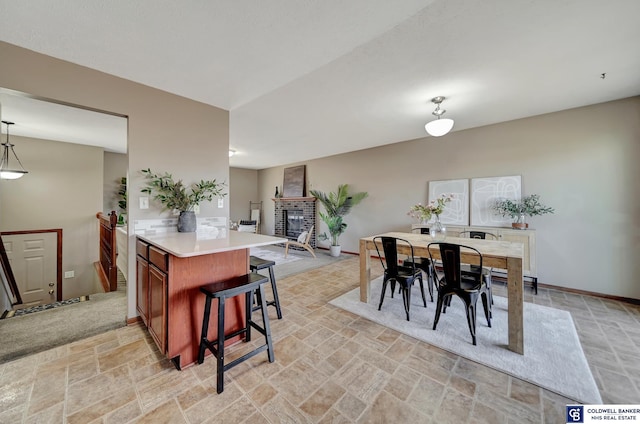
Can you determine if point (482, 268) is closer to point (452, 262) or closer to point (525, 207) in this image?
point (452, 262)

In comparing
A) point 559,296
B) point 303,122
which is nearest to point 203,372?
point 303,122

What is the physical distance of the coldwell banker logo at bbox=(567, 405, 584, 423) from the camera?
1.35 metres

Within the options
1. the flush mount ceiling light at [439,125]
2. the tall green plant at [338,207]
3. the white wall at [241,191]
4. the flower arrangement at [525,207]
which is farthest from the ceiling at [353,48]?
the white wall at [241,191]

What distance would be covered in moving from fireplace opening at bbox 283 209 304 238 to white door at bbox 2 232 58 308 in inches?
195

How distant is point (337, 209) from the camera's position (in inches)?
231

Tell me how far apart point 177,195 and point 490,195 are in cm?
464

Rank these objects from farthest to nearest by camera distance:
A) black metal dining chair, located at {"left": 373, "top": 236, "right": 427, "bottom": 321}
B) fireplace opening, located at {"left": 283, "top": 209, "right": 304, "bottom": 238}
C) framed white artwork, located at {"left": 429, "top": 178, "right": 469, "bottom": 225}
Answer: fireplace opening, located at {"left": 283, "top": 209, "right": 304, "bottom": 238}
framed white artwork, located at {"left": 429, "top": 178, "right": 469, "bottom": 225}
black metal dining chair, located at {"left": 373, "top": 236, "right": 427, "bottom": 321}

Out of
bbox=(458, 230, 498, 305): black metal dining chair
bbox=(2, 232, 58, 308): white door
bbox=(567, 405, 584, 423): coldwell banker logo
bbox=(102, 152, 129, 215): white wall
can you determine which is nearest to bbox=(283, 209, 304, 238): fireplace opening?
bbox=(102, 152, 129, 215): white wall

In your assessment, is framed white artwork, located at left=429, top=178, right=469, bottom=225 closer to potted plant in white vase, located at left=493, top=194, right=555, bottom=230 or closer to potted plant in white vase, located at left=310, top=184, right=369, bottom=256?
potted plant in white vase, located at left=493, top=194, right=555, bottom=230

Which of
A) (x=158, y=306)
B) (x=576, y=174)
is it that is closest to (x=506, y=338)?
(x=576, y=174)

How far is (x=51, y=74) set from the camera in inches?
79.5

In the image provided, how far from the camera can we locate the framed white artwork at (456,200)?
416cm

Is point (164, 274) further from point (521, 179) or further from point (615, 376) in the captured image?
point (521, 179)

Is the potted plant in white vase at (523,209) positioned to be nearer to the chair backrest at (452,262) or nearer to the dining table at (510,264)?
the dining table at (510,264)
